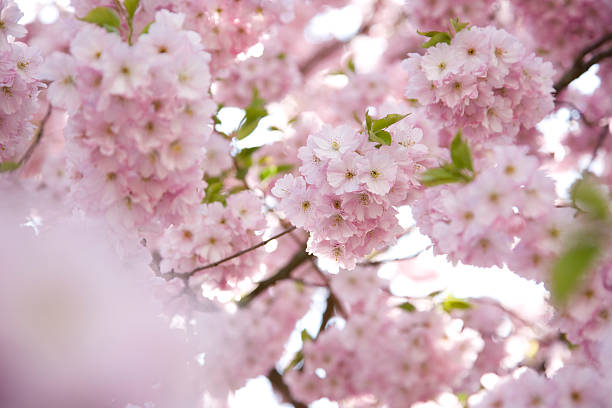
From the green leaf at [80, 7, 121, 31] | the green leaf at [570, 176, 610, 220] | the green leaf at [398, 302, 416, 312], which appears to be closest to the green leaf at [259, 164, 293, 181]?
the green leaf at [398, 302, 416, 312]

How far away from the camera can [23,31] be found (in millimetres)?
1860

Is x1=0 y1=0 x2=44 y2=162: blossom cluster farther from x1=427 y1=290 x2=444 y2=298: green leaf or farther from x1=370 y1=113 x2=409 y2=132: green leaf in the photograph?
x1=427 y1=290 x2=444 y2=298: green leaf

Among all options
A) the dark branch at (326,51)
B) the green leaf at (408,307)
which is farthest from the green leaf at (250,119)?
the dark branch at (326,51)

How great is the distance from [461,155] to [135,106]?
32.1 inches

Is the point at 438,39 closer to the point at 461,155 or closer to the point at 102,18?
the point at 461,155

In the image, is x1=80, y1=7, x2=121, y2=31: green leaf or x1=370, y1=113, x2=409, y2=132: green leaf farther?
x1=370, y1=113, x2=409, y2=132: green leaf

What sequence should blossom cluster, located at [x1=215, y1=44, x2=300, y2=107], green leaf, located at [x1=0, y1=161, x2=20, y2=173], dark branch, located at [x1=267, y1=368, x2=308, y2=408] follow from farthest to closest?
dark branch, located at [x1=267, y1=368, x2=308, y2=408] → blossom cluster, located at [x1=215, y1=44, x2=300, y2=107] → green leaf, located at [x1=0, y1=161, x2=20, y2=173]

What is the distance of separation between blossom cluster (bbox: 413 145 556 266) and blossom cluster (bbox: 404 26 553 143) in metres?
0.44

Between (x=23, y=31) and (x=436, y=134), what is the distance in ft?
5.25

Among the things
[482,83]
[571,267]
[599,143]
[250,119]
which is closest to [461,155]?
[482,83]

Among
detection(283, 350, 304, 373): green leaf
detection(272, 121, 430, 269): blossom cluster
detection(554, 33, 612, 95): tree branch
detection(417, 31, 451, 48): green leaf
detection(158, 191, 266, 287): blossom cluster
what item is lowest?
detection(283, 350, 304, 373): green leaf

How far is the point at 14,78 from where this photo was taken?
5.97 feet

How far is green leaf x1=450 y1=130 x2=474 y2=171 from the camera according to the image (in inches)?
56.9

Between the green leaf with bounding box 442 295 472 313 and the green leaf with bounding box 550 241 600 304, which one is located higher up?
the green leaf with bounding box 550 241 600 304
